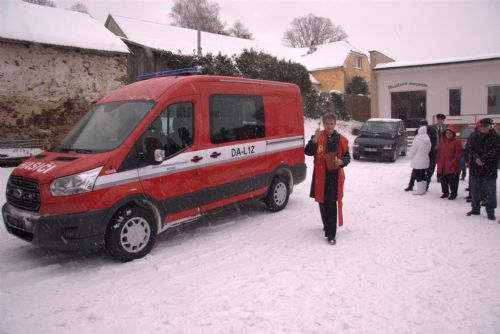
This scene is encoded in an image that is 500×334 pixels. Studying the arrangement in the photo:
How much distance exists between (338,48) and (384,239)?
36.8 meters

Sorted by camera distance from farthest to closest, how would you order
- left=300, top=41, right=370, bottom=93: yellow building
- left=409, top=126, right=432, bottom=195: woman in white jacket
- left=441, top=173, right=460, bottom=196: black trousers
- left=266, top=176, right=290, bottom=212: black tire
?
left=300, top=41, right=370, bottom=93: yellow building
left=409, top=126, right=432, bottom=195: woman in white jacket
left=441, top=173, right=460, bottom=196: black trousers
left=266, top=176, right=290, bottom=212: black tire

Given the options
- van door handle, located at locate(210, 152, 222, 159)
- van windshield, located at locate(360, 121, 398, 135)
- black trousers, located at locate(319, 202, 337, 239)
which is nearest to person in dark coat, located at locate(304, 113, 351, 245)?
black trousers, located at locate(319, 202, 337, 239)

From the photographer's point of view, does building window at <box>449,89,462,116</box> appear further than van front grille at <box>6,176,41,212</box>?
Yes

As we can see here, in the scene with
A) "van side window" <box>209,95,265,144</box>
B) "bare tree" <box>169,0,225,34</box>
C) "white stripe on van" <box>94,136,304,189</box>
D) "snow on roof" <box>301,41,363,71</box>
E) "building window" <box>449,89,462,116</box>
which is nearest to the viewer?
"white stripe on van" <box>94,136,304,189</box>

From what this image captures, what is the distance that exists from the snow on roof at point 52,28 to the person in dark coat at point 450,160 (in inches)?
444

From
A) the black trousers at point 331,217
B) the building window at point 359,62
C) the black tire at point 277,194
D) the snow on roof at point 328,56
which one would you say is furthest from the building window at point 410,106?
the black trousers at point 331,217

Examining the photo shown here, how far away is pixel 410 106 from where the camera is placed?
25703 millimetres

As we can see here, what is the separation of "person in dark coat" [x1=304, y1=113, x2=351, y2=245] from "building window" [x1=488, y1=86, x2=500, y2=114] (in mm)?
19886

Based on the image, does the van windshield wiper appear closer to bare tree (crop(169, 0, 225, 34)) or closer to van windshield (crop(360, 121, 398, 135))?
van windshield (crop(360, 121, 398, 135))

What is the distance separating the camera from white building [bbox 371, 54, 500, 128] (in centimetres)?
2102

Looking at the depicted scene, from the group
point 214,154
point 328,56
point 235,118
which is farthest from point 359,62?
point 214,154

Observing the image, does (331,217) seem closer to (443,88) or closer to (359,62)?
(443,88)

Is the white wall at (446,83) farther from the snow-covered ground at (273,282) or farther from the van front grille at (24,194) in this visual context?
the van front grille at (24,194)

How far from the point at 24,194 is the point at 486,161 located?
729 cm
